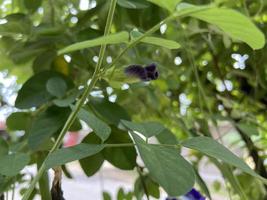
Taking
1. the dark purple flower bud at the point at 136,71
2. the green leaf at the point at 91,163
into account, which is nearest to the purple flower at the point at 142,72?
the dark purple flower bud at the point at 136,71

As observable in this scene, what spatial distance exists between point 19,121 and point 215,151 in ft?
0.70

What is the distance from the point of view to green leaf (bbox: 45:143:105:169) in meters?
0.23

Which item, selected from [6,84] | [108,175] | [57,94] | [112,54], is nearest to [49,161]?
[57,94]

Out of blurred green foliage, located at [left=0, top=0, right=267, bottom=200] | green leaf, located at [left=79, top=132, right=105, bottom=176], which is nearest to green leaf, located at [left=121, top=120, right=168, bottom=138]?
blurred green foliage, located at [left=0, top=0, right=267, bottom=200]

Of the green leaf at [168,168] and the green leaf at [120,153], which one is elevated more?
the green leaf at [168,168]

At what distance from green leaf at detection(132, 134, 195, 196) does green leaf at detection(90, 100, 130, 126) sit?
0.11m

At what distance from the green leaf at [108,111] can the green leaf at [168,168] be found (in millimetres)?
113

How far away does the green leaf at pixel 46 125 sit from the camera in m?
0.32

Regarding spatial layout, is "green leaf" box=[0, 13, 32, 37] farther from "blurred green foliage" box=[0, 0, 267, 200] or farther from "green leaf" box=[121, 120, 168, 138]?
"green leaf" box=[121, 120, 168, 138]

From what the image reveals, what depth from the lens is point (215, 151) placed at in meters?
0.24

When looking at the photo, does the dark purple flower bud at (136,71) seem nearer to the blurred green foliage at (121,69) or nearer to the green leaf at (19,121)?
the blurred green foliage at (121,69)

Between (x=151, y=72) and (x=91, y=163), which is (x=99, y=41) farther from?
(x=91, y=163)

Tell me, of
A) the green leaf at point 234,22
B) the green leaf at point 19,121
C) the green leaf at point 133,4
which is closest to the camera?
the green leaf at point 234,22

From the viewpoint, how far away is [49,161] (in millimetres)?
234
